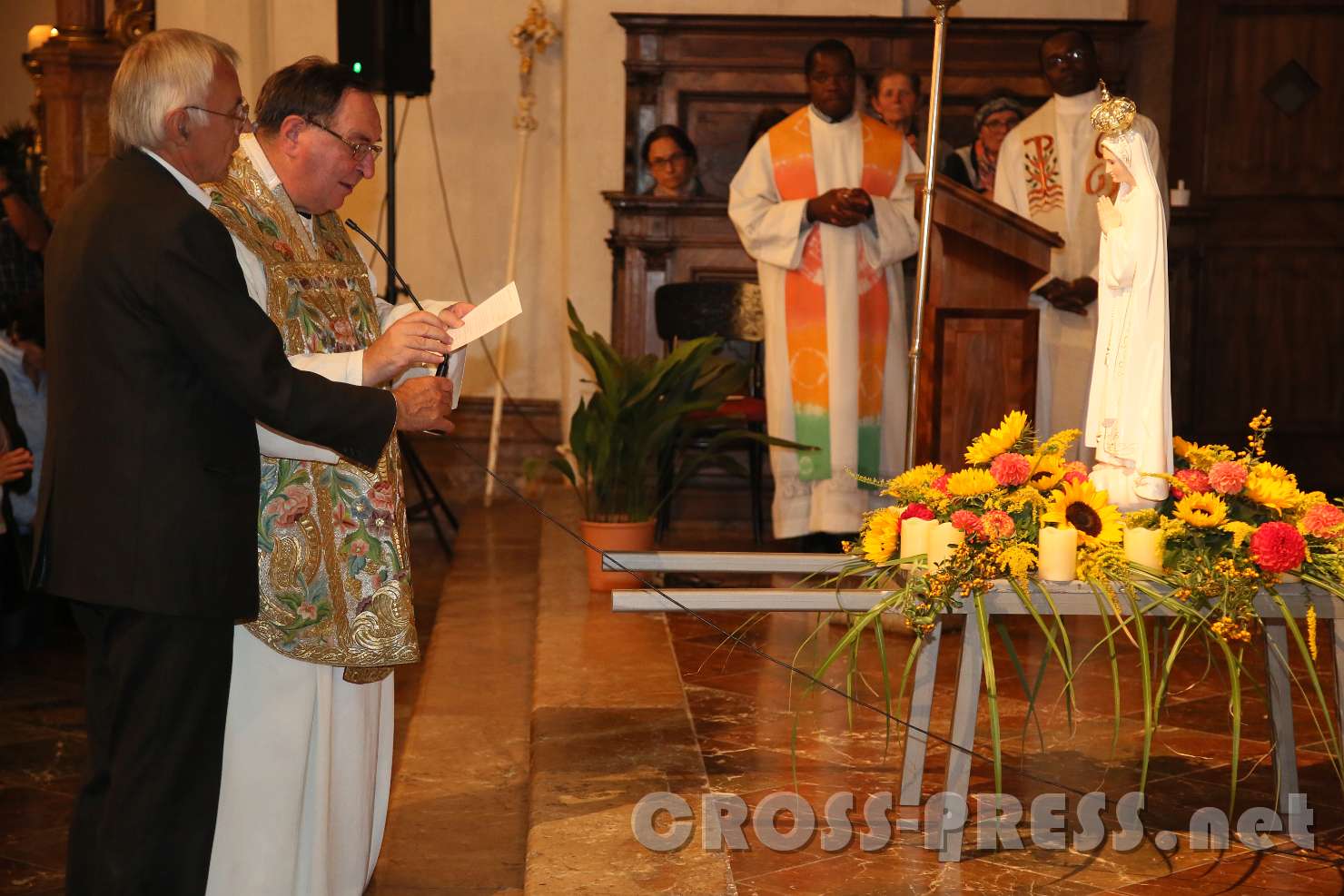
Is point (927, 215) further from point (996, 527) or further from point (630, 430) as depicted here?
point (996, 527)

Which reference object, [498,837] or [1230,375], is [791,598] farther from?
[1230,375]

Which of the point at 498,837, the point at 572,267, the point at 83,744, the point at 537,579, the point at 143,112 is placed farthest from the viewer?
the point at 572,267

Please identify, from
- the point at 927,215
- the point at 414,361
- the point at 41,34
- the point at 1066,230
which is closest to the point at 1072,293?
the point at 1066,230

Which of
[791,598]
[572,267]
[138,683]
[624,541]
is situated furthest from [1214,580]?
[572,267]

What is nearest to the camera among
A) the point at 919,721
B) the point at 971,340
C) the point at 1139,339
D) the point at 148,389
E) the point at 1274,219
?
the point at 148,389

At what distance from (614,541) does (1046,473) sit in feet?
7.75

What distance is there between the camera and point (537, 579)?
5641mm

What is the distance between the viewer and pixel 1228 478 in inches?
116

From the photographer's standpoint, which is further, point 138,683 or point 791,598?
point 791,598

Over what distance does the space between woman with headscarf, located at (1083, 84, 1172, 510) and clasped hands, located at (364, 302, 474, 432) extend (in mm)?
1473

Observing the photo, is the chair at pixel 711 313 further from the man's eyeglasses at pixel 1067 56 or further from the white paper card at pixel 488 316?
the white paper card at pixel 488 316

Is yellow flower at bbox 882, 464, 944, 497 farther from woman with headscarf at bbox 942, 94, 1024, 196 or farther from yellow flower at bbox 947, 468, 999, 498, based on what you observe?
woman with headscarf at bbox 942, 94, 1024, 196

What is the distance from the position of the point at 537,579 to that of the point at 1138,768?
8.89ft

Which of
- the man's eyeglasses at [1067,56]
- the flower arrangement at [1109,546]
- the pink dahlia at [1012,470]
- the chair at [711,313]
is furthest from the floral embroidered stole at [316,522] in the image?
the chair at [711,313]
